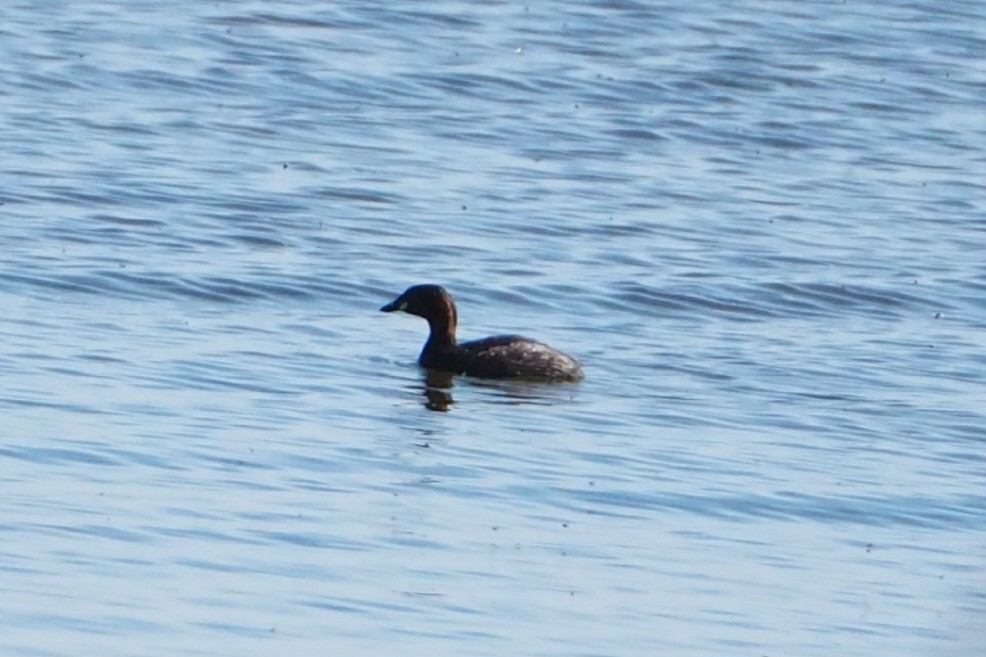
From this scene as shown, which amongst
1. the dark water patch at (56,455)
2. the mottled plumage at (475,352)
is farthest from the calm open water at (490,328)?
the mottled plumage at (475,352)

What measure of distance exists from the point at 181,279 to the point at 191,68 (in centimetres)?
1057

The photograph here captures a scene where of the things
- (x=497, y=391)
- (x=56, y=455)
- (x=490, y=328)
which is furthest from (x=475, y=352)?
(x=56, y=455)

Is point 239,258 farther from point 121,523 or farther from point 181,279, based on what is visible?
point 121,523

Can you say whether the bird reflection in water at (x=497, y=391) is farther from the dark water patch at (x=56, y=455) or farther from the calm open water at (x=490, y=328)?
the dark water patch at (x=56, y=455)

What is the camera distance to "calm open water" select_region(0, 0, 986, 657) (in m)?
8.17

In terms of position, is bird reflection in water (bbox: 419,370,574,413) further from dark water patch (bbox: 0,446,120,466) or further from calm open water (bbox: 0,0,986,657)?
dark water patch (bbox: 0,446,120,466)

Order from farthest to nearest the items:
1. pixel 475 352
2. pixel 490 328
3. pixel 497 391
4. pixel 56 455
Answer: pixel 490 328
pixel 475 352
pixel 497 391
pixel 56 455

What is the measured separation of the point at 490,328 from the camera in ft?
51.0

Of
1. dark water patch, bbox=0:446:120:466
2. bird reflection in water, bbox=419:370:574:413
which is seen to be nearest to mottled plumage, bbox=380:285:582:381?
bird reflection in water, bbox=419:370:574:413

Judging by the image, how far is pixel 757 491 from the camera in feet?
34.1

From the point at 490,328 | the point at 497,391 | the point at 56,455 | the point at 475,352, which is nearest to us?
the point at 56,455

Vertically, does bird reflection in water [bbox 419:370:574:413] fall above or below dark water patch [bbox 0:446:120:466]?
below

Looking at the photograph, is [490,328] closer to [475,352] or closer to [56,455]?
[475,352]

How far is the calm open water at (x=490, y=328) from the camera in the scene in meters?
8.17
